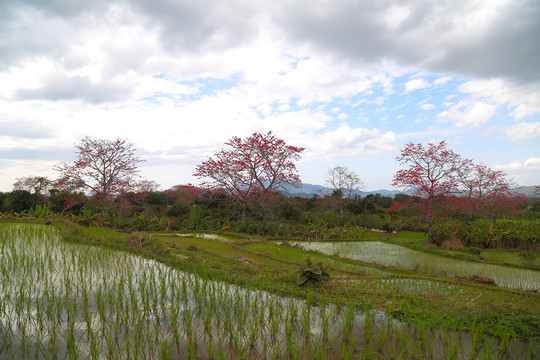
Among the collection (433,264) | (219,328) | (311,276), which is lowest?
(433,264)

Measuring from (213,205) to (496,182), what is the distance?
17489 millimetres

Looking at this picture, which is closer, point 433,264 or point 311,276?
point 311,276

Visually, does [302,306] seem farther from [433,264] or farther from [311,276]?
[433,264]

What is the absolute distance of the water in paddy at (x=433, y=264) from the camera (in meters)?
6.73

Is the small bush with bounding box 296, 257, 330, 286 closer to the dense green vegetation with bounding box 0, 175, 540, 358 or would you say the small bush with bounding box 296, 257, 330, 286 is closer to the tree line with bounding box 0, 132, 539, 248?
the dense green vegetation with bounding box 0, 175, 540, 358

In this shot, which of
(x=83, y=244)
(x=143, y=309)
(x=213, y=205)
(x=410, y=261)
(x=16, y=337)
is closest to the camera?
(x=16, y=337)

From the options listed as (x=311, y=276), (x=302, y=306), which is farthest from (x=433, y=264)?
(x=302, y=306)

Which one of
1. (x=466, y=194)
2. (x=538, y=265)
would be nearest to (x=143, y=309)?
(x=538, y=265)

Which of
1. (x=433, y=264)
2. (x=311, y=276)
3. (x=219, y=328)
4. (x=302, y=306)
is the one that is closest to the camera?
(x=219, y=328)

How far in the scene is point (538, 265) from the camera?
812 cm

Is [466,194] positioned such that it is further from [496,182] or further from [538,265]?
[538,265]

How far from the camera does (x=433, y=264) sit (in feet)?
27.9

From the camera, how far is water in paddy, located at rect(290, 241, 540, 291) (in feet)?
22.1

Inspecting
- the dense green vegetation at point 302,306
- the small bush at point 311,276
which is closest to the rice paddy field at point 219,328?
the dense green vegetation at point 302,306
